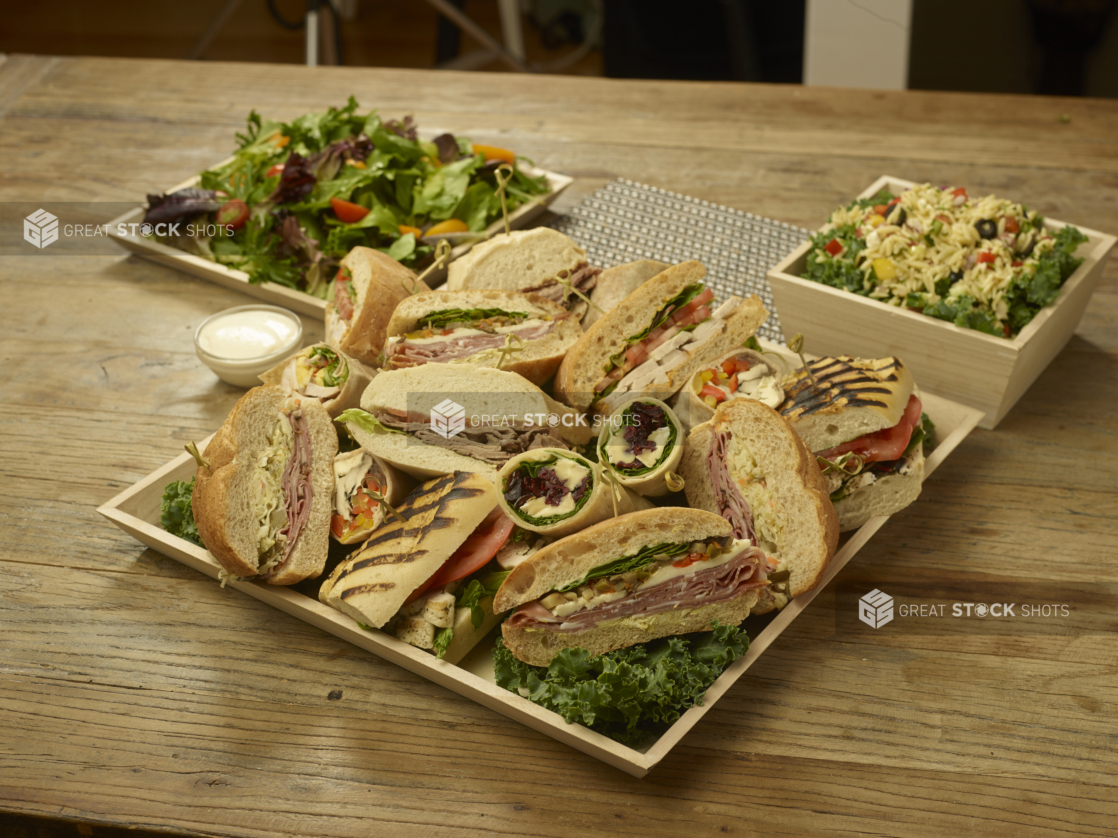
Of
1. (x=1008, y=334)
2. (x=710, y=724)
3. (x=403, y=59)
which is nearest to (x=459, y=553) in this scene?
(x=710, y=724)

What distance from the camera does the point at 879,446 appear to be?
86.7 inches

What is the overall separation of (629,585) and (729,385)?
2.32 ft

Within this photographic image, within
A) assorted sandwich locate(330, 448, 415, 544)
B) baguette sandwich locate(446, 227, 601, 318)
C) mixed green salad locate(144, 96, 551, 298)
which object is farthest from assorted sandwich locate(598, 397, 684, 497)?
mixed green salad locate(144, 96, 551, 298)

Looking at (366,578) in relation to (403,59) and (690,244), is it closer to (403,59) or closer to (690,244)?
(690,244)

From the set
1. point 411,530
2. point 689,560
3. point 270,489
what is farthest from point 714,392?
point 270,489

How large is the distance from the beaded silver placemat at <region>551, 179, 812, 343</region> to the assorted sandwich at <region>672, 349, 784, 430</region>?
2.52ft

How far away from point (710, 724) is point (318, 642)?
0.89 metres

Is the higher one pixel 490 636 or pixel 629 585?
pixel 629 585

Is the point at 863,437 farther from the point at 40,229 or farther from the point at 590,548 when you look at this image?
the point at 40,229

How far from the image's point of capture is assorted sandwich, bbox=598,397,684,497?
2051mm

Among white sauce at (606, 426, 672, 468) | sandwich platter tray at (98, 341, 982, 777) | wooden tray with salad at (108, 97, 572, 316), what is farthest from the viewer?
wooden tray with salad at (108, 97, 572, 316)

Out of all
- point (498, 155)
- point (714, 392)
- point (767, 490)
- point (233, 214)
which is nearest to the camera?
point (767, 490)

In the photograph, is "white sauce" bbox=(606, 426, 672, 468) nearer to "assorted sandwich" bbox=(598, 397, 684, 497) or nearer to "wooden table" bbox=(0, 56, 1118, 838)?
"assorted sandwich" bbox=(598, 397, 684, 497)

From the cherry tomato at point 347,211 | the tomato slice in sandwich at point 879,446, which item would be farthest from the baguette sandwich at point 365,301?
the tomato slice in sandwich at point 879,446
